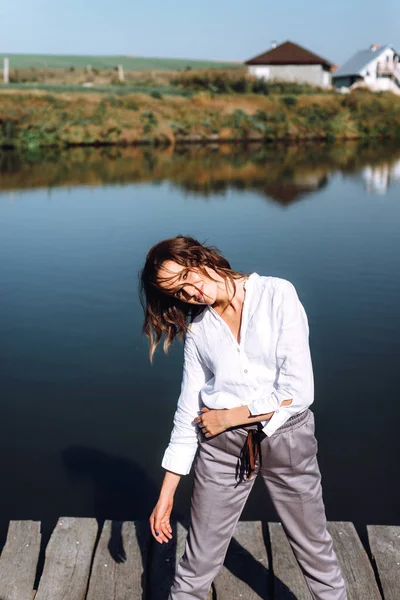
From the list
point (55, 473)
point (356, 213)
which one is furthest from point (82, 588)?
point (356, 213)

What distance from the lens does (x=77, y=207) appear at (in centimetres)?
1641

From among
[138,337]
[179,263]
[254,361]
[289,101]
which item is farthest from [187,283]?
[289,101]

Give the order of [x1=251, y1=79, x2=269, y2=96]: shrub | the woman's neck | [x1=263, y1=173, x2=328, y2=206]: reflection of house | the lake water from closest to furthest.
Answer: the woman's neck → the lake water → [x1=263, y1=173, x2=328, y2=206]: reflection of house → [x1=251, y1=79, x2=269, y2=96]: shrub

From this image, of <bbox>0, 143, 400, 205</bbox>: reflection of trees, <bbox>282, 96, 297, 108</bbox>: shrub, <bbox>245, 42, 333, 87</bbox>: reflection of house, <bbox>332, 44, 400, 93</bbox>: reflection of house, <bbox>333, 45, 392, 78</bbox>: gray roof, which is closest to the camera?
<bbox>0, 143, 400, 205</bbox>: reflection of trees

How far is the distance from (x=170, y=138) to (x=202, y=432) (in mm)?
33814

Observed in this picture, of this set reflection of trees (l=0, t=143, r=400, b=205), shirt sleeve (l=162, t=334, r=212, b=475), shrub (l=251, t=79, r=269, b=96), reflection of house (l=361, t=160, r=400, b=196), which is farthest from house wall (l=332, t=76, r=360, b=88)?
shirt sleeve (l=162, t=334, r=212, b=475)

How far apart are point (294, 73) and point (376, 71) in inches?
280

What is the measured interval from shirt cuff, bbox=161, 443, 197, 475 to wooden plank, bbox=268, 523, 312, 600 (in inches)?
33.8

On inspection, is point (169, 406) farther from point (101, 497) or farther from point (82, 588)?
point (82, 588)

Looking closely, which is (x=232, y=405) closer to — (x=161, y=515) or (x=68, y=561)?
(x=161, y=515)

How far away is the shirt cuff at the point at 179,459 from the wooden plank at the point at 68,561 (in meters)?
0.90

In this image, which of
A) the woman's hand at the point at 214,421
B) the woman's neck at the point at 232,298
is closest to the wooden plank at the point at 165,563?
the woman's hand at the point at 214,421

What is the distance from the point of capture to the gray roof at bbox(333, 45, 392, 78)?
198ft

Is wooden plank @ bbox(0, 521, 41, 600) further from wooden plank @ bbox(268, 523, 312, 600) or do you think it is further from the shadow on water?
wooden plank @ bbox(268, 523, 312, 600)
